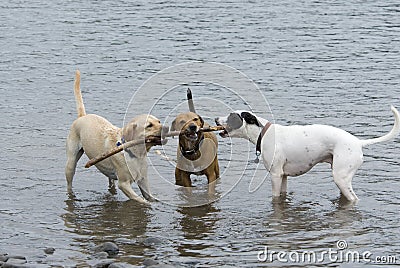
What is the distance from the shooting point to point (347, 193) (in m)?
9.67

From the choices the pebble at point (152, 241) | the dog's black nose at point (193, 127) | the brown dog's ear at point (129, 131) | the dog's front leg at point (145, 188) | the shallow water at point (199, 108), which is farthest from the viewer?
the dog's front leg at point (145, 188)

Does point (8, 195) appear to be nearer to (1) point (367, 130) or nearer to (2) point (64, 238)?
(2) point (64, 238)

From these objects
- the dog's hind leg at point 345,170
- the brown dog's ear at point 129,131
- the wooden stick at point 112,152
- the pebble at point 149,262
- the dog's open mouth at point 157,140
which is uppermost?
the brown dog's ear at point 129,131

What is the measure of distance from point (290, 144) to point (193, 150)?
1.10m

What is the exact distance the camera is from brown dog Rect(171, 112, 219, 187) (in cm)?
934

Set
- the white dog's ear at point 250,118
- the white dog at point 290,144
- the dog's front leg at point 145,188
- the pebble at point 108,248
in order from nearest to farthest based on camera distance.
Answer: the pebble at point 108,248
the white dog at point 290,144
the dog's front leg at point 145,188
the white dog's ear at point 250,118

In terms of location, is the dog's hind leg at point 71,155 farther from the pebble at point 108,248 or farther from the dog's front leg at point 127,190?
the pebble at point 108,248

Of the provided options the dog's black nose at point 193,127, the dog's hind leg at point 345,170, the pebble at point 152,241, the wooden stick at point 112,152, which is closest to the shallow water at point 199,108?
the pebble at point 152,241

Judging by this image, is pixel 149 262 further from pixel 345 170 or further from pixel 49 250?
pixel 345 170

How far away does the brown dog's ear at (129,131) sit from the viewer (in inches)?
362

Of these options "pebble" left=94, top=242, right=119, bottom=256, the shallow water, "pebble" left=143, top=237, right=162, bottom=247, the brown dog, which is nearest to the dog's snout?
the brown dog

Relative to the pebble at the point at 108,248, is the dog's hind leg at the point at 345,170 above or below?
above

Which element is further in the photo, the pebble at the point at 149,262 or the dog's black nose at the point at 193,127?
the dog's black nose at the point at 193,127

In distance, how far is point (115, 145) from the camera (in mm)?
9641
